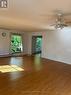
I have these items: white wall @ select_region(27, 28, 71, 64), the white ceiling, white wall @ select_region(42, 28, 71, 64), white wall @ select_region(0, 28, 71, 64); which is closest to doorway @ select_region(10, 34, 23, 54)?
white wall @ select_region(0, 28, 71, 64)

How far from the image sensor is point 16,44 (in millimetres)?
11195

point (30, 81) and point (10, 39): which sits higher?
point (10, 39)

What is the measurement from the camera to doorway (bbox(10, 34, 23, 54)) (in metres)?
10.9

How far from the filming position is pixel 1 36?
9805mm

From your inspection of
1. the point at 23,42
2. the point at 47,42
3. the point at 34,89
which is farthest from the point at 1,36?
the point at 34,89

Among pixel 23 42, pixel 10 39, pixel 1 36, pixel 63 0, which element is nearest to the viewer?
pixel 63 0

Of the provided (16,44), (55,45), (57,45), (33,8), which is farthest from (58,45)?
(33,8)

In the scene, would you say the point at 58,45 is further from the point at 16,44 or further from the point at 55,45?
the point at 16,44

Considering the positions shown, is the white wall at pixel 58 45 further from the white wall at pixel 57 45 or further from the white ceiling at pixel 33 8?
the white ceiling at pixel 33 8

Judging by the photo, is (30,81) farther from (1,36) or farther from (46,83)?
(1,36)

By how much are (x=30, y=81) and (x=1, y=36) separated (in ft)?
20.5

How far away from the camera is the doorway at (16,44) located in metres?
10.9

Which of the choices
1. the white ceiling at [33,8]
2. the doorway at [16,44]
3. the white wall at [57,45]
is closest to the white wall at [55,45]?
the white wall at [57,45]

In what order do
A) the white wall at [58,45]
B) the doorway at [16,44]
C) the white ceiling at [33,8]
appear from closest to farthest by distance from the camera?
1. the white ceiling at [33,8]
2. the white wall at [58,45]
3. the doorway at [16,44]
